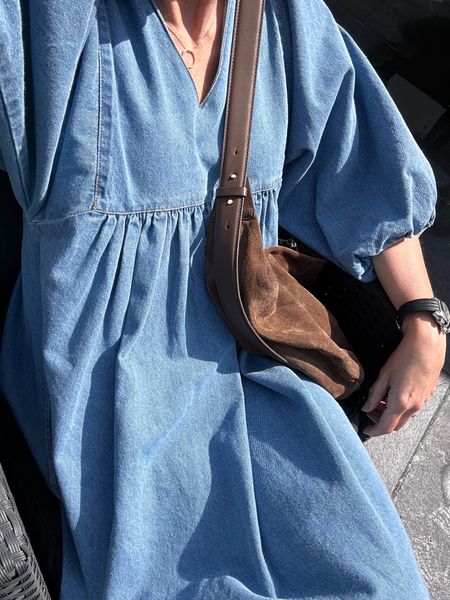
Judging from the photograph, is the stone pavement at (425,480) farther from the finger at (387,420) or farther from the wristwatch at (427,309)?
the wristwatch at (427,309)

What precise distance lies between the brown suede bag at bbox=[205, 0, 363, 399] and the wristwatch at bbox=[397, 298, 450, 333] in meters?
0.15

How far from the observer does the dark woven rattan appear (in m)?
0.92

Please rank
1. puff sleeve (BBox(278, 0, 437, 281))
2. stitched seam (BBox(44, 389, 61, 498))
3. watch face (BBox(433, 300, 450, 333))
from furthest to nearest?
watch face (BBox(433, 300, 450, 333)) < puff sleeve (BBox(278, 0, 437, 281)) < stitched seam (BBox(44, 389, 61, 498))

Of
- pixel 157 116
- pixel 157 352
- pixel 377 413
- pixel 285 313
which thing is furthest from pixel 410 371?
pixel 157 116

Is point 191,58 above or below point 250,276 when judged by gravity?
above

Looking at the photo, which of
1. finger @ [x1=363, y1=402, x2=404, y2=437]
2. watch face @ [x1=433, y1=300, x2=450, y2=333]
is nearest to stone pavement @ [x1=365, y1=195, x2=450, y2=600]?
finger @ [x1=363, y1=402, x2=404, y2=437]

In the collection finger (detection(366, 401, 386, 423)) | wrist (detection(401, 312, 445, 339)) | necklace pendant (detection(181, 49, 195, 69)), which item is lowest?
finger (detection(366, 401, 386, 423))

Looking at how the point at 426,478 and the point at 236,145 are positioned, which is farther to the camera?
the point at 426,478

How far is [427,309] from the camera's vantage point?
55.1 inches

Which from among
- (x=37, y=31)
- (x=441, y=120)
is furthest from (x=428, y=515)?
(x=441, y=120)

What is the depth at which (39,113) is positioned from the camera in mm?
984

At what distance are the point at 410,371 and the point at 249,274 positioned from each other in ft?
1.35

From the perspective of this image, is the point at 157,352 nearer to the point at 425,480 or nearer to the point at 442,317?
the point at 442,317

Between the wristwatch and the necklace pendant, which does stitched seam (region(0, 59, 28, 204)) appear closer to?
the necklace pendant
